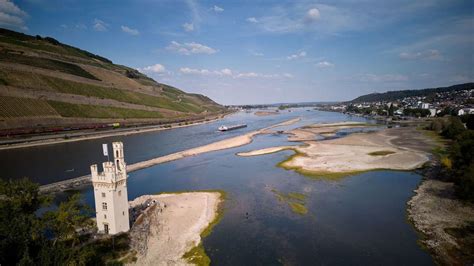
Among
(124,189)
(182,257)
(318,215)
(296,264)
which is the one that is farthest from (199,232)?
(318,215)

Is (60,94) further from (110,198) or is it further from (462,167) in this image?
(462,167)

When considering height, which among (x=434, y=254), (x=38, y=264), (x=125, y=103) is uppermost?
(x=125, y=103)

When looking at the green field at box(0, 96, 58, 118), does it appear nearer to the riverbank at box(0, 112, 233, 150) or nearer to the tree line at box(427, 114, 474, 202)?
the riverbank at box(0, 112, 233, 150)

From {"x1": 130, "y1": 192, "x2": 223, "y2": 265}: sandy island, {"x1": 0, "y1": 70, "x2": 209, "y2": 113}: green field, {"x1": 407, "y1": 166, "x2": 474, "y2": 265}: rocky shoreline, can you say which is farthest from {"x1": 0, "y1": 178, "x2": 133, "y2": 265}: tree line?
{"x1": 0, "y1": 70, "x2": 209, "y2": 113}: green field

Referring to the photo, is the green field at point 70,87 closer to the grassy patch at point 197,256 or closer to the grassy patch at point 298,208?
the grassy patch at point 197,256

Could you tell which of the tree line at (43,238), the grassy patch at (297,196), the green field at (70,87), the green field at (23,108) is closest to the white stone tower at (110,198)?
the tree line at (43,238)

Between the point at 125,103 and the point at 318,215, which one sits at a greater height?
the point at 125,103

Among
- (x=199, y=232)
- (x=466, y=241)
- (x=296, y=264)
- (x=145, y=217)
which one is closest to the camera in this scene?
(x=296, y=264)

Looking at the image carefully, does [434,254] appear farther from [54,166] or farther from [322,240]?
[54,166]
